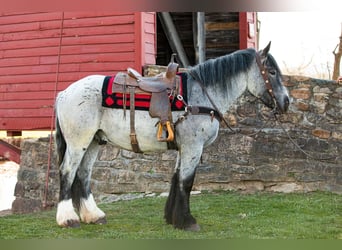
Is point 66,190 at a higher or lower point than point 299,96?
lower

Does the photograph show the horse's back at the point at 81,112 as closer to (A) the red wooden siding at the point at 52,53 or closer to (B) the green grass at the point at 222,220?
(B) the green grass at the point at 222,220

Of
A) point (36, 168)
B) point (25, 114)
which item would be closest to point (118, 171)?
point (36, 168)

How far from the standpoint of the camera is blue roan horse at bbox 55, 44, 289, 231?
4344 mm

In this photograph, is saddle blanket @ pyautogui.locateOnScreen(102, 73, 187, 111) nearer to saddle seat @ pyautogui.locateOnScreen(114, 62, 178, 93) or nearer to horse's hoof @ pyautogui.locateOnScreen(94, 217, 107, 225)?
saddle seat @ pyautogui.locateOnScreen(114, 62, 178, 93)

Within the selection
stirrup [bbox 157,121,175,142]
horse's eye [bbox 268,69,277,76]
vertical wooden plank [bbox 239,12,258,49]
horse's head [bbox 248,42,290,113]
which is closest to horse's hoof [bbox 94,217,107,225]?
stirrup [bbox 157,121,175,142]

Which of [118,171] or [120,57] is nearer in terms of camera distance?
[118,171]

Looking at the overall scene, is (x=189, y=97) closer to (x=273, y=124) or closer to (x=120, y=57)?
(x=273, y=124)

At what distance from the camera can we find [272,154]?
6.94 meters

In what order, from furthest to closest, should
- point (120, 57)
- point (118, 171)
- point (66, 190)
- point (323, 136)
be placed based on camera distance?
point (120, 57) → point (118, 171) → point (323, 136) → point (66, 190)

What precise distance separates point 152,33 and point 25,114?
277 centimetres

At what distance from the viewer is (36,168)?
8133 millimetres

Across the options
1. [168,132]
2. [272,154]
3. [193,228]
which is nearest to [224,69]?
[168,132]

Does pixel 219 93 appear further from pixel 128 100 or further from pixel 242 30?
pixel 242 30

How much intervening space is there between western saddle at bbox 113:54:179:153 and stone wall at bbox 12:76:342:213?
2573 millimetres
